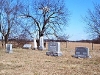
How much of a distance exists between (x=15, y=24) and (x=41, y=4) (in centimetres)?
527

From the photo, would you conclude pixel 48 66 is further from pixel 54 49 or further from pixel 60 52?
pixel 54 49

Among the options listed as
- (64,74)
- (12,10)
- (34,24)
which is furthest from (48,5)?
(64,74)

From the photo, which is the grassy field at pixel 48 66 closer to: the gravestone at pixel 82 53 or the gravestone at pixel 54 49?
the gravestone at pixel 82 53

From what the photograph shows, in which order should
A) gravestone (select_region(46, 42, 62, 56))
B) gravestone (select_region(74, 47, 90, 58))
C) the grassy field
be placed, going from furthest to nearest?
gravestone (select_region(46, 42, 62, 56)) → gravestone (select_region(74, 47, 90, 58)) → the grassy field

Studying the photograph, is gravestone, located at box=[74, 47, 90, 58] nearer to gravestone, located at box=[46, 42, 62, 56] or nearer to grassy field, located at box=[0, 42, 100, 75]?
gravestone, located at box=[46, 42, 62, 56]

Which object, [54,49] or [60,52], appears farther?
[54,49]

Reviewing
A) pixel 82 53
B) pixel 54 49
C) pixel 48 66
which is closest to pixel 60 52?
pixel 54 49

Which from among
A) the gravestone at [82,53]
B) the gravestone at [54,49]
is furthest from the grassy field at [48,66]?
the gravestone at [54,49]

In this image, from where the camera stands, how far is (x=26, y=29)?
1379 inches

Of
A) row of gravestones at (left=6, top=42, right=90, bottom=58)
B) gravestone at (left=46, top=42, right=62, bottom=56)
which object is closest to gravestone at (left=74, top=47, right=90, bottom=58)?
row of gravestones at (left=6, top=42, right=90, bottom=58)

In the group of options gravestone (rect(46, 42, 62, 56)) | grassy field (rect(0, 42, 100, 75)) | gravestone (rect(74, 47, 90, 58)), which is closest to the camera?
grassy field (rect(0, 42, 100, 75))

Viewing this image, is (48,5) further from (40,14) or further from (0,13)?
(0,13)

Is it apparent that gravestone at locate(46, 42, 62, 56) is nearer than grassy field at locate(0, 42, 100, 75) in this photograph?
No

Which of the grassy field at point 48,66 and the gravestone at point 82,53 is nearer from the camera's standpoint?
the grassy field at point 48,66
